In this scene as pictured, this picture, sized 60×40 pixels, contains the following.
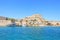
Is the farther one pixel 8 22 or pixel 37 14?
pixel 37 14

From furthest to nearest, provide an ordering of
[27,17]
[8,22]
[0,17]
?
[27,17] < [0,17] < [8,22]

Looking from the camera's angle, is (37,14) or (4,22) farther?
(37,14)

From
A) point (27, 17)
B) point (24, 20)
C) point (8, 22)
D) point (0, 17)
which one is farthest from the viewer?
point (27, 17)

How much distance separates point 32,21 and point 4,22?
99.4 feet

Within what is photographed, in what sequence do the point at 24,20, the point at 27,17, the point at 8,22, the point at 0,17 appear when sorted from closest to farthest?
the point at 8,22, the point at 0,17, the point at 24,20, the point at 27,17

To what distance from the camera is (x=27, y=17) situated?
4818 inches

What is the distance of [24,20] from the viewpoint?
114 meters

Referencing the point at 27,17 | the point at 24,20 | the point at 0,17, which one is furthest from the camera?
the point at 27,17

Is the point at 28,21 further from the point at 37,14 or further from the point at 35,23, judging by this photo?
the point at 37,14

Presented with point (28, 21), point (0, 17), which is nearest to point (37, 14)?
point (28, 21)

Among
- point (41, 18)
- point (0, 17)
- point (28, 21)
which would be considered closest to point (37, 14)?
point (41, 18)

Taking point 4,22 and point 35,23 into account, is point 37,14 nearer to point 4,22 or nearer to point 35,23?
point 35,23

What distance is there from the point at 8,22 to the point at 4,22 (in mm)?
A: 2461

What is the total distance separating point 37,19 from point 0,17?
105ft
